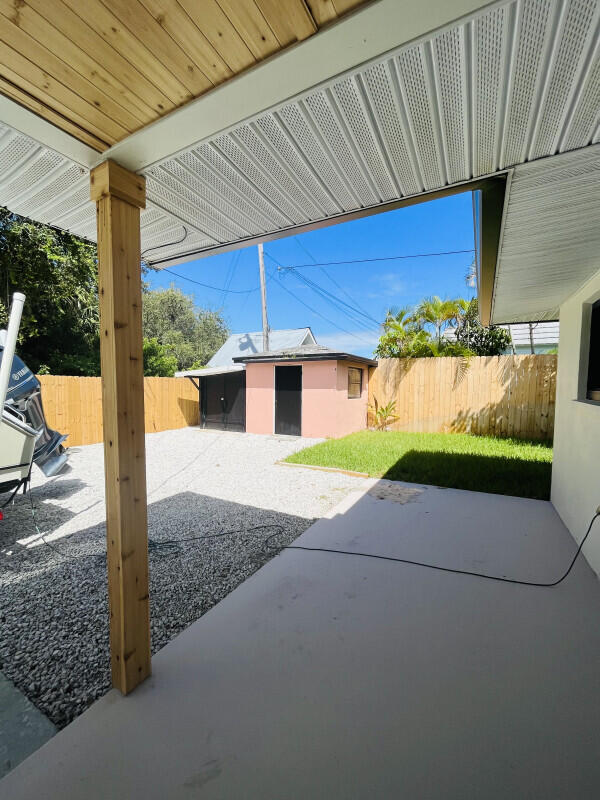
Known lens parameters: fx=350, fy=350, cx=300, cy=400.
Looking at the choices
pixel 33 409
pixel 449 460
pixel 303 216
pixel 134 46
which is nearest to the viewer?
pixel 134 46

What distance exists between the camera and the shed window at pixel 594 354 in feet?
11.2

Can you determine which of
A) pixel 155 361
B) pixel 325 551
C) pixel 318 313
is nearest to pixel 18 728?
pixel 325 551

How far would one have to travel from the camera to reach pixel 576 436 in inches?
135

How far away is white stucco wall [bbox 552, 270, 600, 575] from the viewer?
289 centimetres

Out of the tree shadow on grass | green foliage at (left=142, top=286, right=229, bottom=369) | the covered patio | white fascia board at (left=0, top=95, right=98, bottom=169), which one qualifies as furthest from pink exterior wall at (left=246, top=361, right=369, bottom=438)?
green foliage at (left=142, top=286, right=229, bottom=369)

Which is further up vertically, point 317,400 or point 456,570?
point 317,400

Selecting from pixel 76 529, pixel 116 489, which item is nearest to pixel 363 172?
pixel 116 489

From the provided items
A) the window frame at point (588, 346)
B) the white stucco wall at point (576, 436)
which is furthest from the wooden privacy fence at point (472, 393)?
the window frame at point (588, 346)

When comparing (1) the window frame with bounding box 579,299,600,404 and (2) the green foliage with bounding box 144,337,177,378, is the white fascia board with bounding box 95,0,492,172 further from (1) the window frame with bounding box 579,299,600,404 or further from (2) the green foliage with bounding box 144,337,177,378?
(2) the green foliage with bounding box 144,337,177,378

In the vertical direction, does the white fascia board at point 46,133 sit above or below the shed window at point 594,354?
above

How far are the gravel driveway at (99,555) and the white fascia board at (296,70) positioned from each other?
2597 millimetres

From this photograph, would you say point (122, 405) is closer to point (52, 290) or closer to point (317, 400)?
point (317, 400)

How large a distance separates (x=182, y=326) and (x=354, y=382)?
67.1ft

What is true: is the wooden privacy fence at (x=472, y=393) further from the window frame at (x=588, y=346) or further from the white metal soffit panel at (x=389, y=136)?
the white metal soffit panel at (x=389, y=136)
